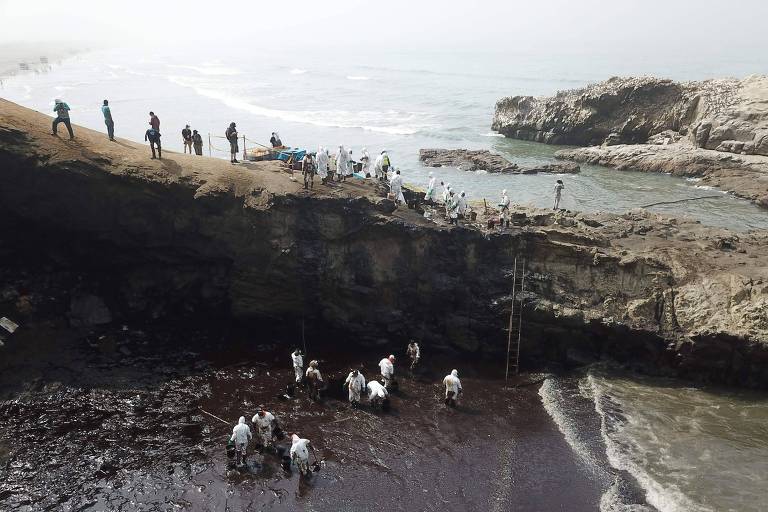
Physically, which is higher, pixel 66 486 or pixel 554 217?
pixel 554 217

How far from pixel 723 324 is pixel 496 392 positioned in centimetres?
778

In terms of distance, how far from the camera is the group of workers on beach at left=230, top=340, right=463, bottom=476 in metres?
15.3

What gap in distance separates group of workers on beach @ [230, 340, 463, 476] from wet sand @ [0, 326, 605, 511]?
368 millimetres

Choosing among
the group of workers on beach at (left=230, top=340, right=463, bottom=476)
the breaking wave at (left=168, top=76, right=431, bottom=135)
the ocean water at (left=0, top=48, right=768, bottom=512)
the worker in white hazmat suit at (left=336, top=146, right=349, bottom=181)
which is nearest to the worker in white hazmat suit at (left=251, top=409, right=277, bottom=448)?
the group of workers on beach at (left=230, top=340, right=463, bottom=476)

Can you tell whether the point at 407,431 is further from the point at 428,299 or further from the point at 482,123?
the point at 482,123

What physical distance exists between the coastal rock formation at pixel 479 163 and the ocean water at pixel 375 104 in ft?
4.19

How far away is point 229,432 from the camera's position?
16.8 metres

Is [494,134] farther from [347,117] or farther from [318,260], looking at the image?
[318,260]

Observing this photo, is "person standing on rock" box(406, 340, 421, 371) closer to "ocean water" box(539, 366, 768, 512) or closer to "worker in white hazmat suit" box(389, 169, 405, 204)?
"ocean water" box(539, 366, 768, 512)

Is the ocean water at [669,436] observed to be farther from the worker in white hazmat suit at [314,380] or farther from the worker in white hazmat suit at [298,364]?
the worker in white hazmat suit at [298,364]

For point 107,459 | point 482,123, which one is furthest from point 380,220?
point 482,123

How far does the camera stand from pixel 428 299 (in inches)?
851

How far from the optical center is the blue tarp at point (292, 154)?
1010 inches

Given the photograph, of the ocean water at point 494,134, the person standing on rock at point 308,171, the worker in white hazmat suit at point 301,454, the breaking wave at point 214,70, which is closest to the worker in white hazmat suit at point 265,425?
the worker in white hazmat suit at point 301,454
